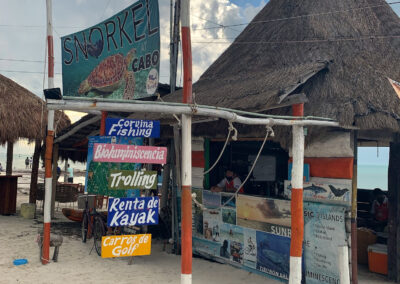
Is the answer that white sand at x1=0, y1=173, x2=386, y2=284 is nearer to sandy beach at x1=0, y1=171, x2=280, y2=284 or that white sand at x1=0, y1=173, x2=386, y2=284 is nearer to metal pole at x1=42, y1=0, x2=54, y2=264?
sandy beach at x1=0, y1=171, x2=280, y2=284

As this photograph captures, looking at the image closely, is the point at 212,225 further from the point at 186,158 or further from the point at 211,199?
the point at 186,158

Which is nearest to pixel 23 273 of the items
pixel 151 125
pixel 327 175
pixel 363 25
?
pixel 151 125

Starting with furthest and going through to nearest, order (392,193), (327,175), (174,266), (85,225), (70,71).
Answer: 1. (70,71)
2. (85,225)
3. (174,266)
4. (392,193)
5. (327,175)

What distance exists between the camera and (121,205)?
5.31 metres

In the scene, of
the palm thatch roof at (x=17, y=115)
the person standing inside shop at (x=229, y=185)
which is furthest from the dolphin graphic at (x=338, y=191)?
the palm thatch roof at (x=17, y=115)

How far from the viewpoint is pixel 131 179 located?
5562mm

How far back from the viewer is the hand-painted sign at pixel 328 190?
19.9 feet

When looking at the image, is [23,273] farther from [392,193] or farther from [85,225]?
[392,193]

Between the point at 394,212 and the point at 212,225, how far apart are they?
349 centimetres

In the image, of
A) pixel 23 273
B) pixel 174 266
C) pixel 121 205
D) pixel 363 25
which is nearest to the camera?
pixel 121 205

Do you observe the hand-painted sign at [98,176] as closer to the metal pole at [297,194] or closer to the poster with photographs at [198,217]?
the poster with photographs at [198,217]

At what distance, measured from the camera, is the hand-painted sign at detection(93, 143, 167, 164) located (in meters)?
4.78

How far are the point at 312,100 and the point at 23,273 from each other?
5.79 meters

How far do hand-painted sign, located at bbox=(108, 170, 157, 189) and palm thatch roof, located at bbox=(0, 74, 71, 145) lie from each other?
272 inches
